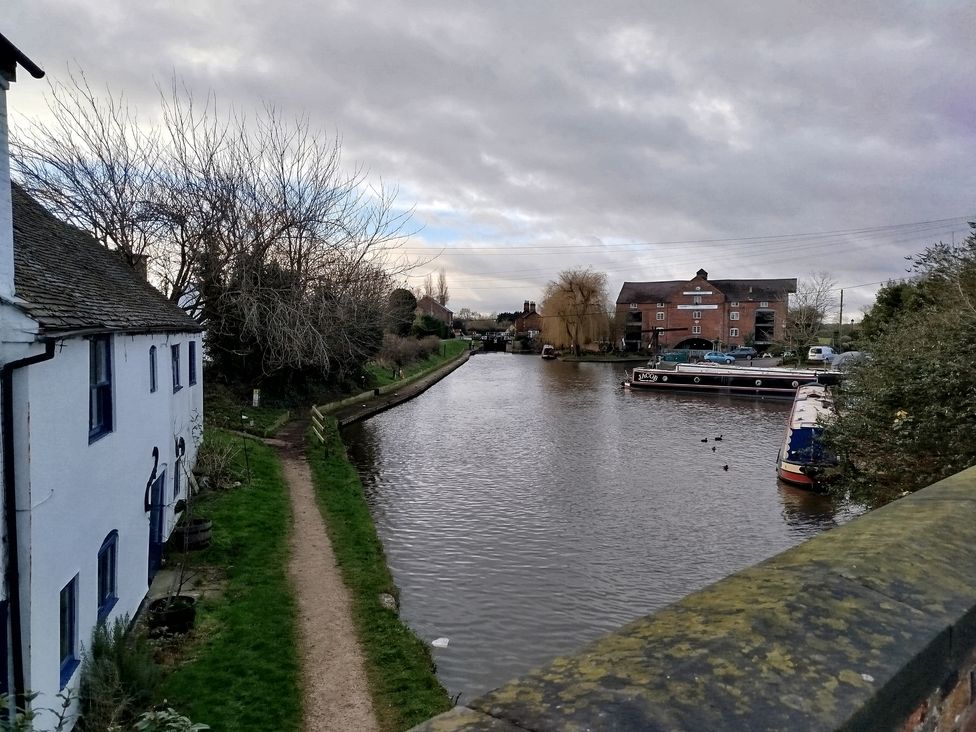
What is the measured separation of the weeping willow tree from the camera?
7038 cm

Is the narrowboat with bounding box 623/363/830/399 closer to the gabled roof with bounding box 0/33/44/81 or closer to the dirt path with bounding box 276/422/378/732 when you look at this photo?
the dirt path with bounding box 276/422/378/732

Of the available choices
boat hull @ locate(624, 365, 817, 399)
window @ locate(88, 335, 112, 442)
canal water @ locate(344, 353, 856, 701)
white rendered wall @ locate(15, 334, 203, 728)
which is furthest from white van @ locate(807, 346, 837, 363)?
window @ locate(88, 335, 112, 442)

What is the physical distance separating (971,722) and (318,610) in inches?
349

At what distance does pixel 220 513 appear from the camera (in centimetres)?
1294

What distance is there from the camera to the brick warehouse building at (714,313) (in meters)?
74.2

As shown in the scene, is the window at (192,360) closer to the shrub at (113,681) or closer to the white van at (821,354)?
the shrub at (113,681)

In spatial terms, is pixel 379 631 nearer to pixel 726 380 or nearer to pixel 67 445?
pixel 67 445

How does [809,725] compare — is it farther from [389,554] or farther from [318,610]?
[389,554]

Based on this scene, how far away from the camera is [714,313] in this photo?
75.0 metres

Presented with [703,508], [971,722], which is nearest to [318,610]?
[971,722]

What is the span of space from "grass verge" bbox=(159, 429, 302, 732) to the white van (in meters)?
49.9

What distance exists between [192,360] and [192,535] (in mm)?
5395

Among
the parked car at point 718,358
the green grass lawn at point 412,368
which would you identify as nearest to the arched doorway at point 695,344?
the parked car at point 718,358

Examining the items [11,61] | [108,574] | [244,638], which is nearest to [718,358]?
[244,638]
